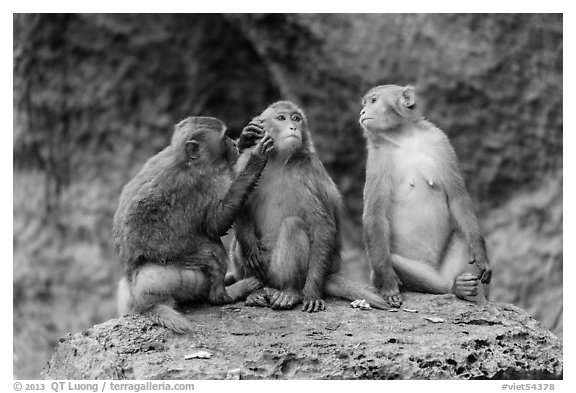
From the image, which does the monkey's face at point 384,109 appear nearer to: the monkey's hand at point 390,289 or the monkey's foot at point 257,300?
the monkey's hand at point 390,289

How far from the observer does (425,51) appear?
13.9 meters

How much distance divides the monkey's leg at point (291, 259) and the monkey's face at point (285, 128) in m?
0.64

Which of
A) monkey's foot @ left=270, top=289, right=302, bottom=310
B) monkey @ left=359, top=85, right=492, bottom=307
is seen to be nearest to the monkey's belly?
monkey @ left=359, top=85, right=492, bottom=307

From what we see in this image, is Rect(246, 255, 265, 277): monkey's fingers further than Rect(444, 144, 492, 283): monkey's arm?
No

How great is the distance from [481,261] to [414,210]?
74cm

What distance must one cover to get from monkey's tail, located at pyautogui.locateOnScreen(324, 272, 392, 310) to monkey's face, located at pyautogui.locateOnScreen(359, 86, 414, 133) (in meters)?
1.40

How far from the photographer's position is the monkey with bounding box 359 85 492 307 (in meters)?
9.02

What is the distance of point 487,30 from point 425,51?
86 cm

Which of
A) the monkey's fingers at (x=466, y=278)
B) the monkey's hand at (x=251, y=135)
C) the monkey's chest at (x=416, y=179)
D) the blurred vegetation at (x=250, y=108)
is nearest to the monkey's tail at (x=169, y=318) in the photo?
the monkey's hand at (x=251, y=135)

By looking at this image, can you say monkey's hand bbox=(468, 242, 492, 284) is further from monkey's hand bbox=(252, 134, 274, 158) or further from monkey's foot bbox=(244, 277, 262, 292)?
A: monkey's hand bbox=(252, 134, 274, 158)

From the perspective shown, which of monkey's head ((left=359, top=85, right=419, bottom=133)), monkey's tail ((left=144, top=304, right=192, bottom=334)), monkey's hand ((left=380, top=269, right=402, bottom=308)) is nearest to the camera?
monkey's tail ((left=144, top=304, right=192, bottom=334))

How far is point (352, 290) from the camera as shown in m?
8.94

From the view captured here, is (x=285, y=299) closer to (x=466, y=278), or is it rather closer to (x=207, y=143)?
(x=207, y=143)
